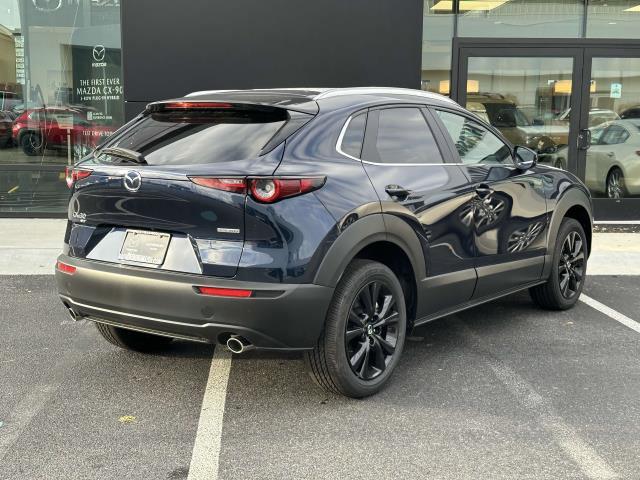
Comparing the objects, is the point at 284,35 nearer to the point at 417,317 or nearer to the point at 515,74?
the point at 515,74

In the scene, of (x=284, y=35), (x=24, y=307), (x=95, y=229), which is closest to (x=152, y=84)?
(x=284, y=35)

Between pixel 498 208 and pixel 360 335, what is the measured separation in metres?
1.60

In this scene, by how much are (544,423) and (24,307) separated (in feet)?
14.1

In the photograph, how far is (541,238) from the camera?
17.7ft

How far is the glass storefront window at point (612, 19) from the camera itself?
32.9 feet

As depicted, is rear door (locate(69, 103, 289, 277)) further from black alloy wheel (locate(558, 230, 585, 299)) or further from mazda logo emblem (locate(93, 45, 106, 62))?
mazda logo emblem (locate(93, 45, 106, 62))

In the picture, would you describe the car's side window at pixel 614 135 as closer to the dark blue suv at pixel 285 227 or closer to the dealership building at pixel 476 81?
the dealership building at pixel 476 81

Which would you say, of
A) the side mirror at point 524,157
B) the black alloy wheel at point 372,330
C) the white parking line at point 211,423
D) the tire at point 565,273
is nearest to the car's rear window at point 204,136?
the black alloy wheel at point 372,330

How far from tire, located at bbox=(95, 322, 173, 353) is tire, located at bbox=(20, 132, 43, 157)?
6.33m

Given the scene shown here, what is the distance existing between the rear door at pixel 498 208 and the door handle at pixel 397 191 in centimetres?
66

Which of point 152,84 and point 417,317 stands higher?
point 152,84

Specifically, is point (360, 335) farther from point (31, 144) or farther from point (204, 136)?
point (31, 144)

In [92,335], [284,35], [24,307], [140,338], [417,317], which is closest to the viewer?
[417,317]

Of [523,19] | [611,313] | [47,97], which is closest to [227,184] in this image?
[611,313]
